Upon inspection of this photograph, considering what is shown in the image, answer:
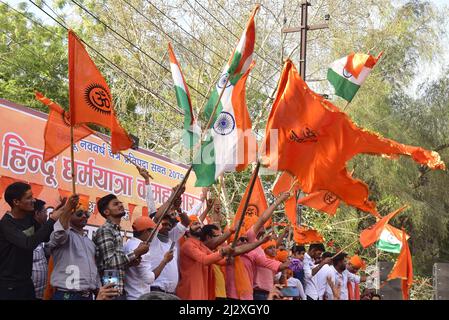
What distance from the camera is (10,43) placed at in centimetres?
2128

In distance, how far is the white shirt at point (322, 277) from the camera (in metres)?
10.4

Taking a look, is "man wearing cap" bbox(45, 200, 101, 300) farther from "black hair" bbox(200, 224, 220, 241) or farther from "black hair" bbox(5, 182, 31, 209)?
"black hair" bbox(200, 224, 220, 241)

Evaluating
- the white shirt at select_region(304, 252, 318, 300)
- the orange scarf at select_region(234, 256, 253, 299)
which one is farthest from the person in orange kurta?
the white shirt at select_region(304, 252, 318, 300)

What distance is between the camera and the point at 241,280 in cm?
793

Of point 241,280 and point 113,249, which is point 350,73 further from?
point 113,249

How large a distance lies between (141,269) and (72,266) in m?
0.76

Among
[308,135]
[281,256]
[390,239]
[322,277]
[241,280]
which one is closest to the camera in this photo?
[308,135]

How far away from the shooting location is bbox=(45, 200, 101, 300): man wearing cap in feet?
18.7

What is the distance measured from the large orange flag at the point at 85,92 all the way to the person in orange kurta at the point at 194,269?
140cm

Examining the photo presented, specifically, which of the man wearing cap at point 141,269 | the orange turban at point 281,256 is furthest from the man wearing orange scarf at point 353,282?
the man wearing cap at point 141,269

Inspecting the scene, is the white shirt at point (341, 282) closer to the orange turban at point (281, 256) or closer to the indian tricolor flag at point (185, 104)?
the orange turban at point (281, 256)

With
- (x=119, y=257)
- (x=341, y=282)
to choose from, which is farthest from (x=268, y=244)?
(x=119, y=257)

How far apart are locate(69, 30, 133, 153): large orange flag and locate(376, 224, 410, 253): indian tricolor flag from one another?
669 centimetres

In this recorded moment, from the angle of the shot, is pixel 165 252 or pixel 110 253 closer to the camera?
pixel 110 253
